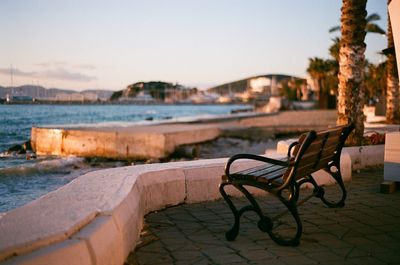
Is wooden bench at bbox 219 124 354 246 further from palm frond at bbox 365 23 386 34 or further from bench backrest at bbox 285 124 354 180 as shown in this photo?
palm frond at bbox 365 23 386 34

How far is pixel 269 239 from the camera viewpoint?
158 inches

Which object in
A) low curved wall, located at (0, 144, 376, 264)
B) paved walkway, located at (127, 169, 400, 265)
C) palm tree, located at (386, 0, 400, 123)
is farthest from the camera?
palm tree, located at (386, 0, 400, 123)

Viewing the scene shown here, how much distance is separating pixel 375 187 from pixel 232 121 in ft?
67.8

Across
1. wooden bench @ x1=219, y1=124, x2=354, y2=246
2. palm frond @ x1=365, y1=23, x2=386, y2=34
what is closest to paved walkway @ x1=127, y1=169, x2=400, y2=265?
wooden bench @ x1=219, y1=124, x2=354, y2=246

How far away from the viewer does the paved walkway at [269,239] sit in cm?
348

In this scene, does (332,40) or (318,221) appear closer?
(318,221)

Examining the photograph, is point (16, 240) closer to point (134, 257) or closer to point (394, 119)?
point (134, 257)

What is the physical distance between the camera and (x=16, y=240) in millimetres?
2479

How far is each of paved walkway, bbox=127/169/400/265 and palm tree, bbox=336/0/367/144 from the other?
3791mm

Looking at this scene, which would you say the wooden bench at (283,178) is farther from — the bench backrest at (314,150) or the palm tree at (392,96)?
the palm tree at (392,96)

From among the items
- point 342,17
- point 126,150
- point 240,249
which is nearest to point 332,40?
point 126,150

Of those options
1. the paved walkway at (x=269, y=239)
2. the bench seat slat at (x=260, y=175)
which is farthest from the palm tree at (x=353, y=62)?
the bench seat slat at (x=260, y=175)

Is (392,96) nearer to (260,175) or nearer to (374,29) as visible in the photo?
(374,29)

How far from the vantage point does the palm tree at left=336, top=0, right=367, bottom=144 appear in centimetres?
890
